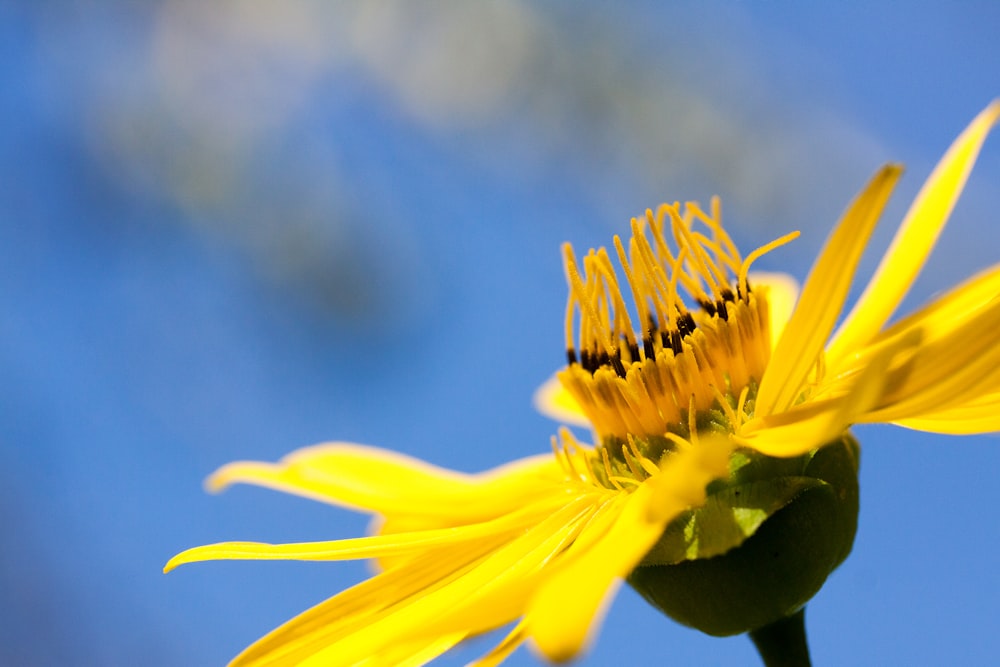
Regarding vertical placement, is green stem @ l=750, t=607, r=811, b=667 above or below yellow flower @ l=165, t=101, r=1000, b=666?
below

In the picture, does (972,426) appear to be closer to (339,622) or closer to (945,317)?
(945,317)

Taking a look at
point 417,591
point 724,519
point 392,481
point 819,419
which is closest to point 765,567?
point 724,519

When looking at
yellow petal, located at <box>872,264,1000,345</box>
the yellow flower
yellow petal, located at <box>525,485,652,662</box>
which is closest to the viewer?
yellow petal, located at <box>525,485,652,662</box>

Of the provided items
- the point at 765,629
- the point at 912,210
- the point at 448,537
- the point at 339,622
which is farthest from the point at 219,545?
the point at 912,210

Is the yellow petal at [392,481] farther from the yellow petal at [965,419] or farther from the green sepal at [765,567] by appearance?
the yellow petal at [965,419]

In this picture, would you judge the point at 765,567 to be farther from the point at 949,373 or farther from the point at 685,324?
the point at 685,324

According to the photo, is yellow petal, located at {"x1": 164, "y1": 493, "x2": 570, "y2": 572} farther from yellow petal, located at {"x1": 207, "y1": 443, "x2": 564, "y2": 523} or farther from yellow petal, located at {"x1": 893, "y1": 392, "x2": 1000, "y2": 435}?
yellow petal, located at {"x1": 893, "y1": 392, "x2": 1000, "y2": 435}

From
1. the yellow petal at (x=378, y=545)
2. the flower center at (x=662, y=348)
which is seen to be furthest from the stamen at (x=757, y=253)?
the yellow petal at (x=378, y=545)

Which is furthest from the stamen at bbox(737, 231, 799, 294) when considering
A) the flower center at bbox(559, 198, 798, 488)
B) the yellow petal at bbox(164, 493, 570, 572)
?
the yellow petal at bbox(164, 493, 570, 572)
